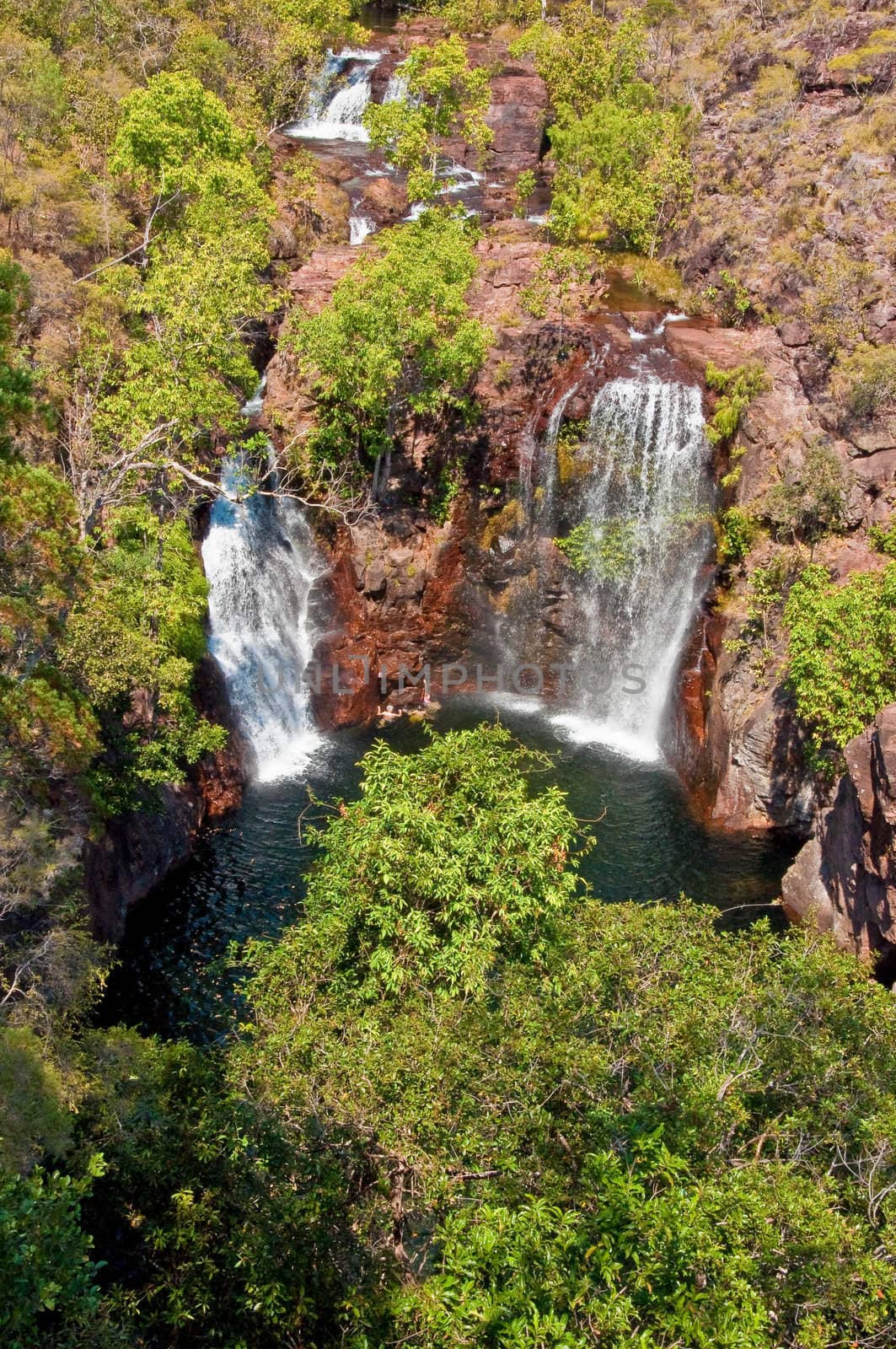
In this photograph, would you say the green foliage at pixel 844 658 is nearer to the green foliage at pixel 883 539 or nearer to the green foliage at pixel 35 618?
the green foliage at pixel 883 539

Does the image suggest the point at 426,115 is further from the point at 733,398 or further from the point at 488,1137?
the point at 488,1137

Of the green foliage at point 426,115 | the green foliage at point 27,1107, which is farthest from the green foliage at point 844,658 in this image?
the green foliage at point 426,115

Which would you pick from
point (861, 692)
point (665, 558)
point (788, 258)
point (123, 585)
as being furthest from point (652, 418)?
point (123, 585)

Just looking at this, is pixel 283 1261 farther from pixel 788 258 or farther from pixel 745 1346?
pixel 788 258

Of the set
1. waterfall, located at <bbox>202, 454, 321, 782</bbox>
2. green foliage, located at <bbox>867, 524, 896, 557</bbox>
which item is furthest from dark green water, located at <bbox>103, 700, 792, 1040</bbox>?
green foliage, located at <bbox>867, 524, 896, 557</bbox>

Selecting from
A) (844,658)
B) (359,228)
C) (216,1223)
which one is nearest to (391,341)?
(359,228)

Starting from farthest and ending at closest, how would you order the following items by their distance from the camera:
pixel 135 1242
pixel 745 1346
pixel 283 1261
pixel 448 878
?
pixel 448 878 → pixel 135 1242 → pixel 283 1261 → pixel 745 1346
